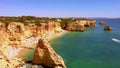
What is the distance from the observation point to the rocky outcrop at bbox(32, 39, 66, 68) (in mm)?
28500

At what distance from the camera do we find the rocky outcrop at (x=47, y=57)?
28.5m

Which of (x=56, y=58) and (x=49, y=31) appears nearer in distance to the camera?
(x=56, y=58)

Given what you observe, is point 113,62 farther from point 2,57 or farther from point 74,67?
point 2,57

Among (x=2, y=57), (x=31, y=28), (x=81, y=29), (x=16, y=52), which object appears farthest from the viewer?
(x=81, y=29)

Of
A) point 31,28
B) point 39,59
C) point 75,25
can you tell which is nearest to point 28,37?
point 31,28

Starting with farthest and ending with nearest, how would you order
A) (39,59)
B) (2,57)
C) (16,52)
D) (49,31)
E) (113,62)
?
(49,31), (16,52), (113,62), (39,59), (2,57)

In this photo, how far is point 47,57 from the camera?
29.6 metres

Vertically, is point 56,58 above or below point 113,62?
above

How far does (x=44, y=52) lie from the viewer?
30.3m

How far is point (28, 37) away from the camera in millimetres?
57062

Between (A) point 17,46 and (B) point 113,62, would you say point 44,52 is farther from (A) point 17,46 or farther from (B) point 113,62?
(A) point 17,46

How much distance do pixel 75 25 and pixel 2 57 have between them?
235ft

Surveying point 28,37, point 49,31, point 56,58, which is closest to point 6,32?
point 28,37

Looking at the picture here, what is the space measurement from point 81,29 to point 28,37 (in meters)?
42.6
